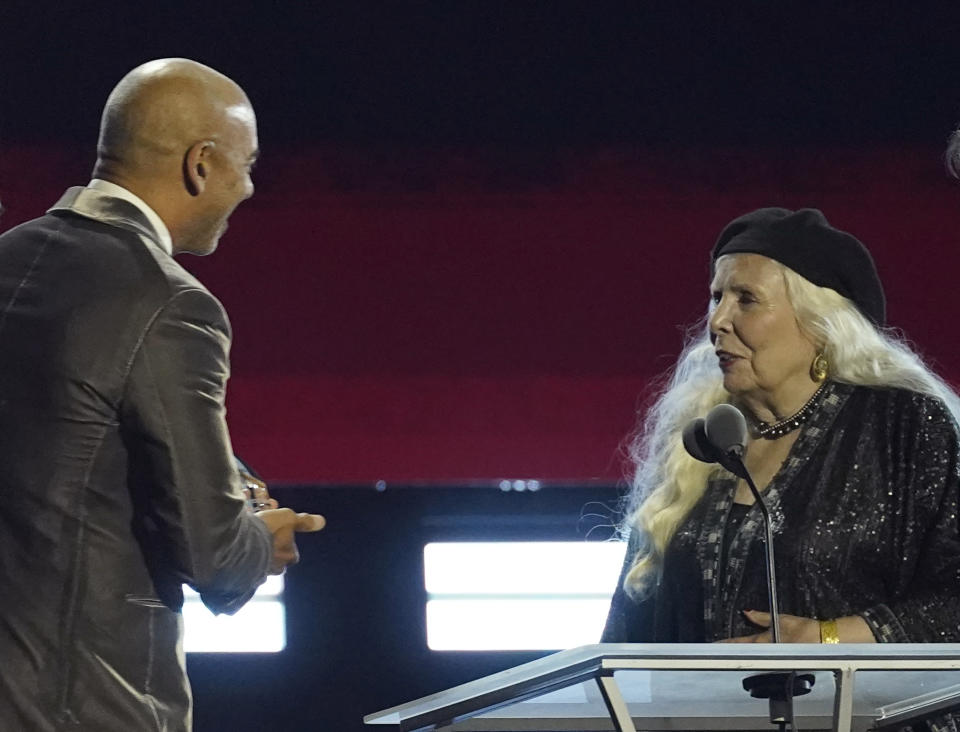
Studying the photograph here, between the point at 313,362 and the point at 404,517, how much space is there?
0.50 metres

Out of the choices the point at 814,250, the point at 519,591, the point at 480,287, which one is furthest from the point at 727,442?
the point at 519,591

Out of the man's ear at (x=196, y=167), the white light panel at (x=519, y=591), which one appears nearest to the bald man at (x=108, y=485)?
the man's ear at (x=196, y=167)

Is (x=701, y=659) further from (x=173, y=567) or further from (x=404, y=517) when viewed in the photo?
(x=404, y=517)

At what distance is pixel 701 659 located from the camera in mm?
1450

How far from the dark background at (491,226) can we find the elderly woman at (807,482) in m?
1.13

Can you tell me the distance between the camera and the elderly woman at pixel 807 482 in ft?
7.64

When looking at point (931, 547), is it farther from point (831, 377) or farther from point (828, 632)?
point (831, 377)

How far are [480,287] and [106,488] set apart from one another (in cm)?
236

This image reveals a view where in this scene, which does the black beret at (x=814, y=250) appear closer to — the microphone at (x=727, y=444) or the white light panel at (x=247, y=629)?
the microphone at (x=727, y=444)

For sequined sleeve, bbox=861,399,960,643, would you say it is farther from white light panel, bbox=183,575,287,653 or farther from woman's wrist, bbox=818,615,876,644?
white light panel, bbox=183,575,287,653

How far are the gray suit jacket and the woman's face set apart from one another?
116 cm

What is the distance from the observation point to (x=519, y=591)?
4.13m

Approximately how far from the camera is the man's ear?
A: 1771 millimetres

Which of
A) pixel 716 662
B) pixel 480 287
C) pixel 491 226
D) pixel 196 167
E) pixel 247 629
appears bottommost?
pixel 716 662
